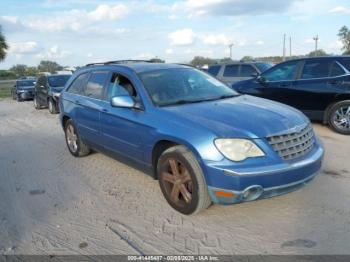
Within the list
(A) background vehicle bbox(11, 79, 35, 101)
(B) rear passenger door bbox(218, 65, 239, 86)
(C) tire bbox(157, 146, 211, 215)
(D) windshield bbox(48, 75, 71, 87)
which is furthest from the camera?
(A) background vehicle bbox(11, 79, 35, 101)

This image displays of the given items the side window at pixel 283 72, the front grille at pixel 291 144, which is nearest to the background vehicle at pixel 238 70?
the side window at pixel 283 72

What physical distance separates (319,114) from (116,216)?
5.45 m

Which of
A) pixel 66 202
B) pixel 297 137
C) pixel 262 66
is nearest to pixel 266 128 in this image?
pixel 297 137

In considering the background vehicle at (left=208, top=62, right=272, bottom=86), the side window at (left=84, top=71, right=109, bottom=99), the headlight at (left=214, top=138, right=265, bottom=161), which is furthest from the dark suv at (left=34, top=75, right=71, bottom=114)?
the headlight at (left=214, top=138, right=265, bottom=161)

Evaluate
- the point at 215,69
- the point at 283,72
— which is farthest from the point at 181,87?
the point at 215,69

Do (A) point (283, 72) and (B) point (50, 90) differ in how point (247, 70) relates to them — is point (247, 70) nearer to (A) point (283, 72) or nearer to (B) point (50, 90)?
(A) point (283, 72)

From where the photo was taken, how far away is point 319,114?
7629 mm

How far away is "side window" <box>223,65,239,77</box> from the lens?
40.4 ft

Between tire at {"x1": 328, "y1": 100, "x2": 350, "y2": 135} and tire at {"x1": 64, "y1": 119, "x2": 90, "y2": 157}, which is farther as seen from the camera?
tire at {"x1": 328, "y1": 100, "x2": 350, "y2": 135}

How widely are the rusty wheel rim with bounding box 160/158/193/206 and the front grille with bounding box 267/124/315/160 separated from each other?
36.7 inches

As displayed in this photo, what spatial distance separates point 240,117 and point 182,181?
3.03ft

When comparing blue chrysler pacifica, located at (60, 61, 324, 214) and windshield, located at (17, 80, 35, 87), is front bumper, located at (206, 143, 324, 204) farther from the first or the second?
windshield, located at (17, 80, 35, 87)

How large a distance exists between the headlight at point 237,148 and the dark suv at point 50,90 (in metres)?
11.1

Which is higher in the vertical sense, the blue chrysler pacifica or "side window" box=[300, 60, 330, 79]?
"side window" box=[300, 60, 330, 79]
